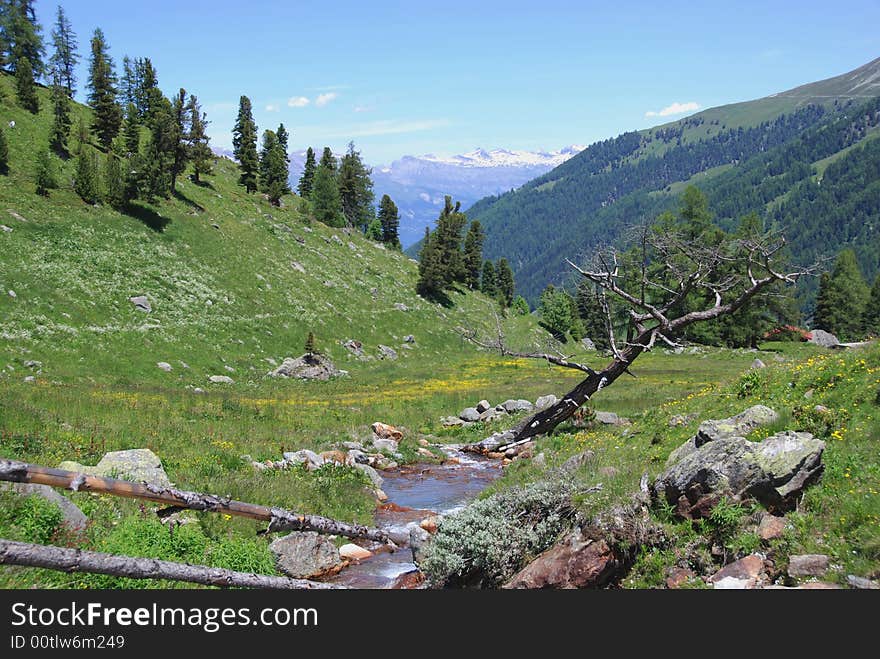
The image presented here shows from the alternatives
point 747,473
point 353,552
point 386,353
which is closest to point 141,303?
point 386,353

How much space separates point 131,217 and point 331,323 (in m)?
21.6

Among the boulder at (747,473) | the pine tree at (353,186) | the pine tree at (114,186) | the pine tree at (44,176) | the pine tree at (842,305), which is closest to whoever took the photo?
the boulder at (747,473)

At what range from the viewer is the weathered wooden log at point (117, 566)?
6.47 meters

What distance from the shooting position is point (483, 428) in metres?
29.5

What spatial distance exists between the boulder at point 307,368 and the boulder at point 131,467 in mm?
30824

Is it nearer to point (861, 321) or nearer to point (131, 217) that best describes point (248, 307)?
point (131, 217)

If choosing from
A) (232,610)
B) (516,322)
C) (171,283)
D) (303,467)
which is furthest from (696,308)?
(232,610)

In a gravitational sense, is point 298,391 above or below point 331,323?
below

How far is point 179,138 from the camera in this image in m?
64.6

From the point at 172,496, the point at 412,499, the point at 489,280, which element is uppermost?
the point at 489,280

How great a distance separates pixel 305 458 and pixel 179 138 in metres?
58.9

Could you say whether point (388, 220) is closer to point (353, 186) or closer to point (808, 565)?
point (353, 186)

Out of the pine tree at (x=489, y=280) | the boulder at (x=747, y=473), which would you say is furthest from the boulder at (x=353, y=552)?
the pine tree at (x=489, y=280)

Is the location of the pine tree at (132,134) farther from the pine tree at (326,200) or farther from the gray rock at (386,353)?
the gray rock at (386,353)
